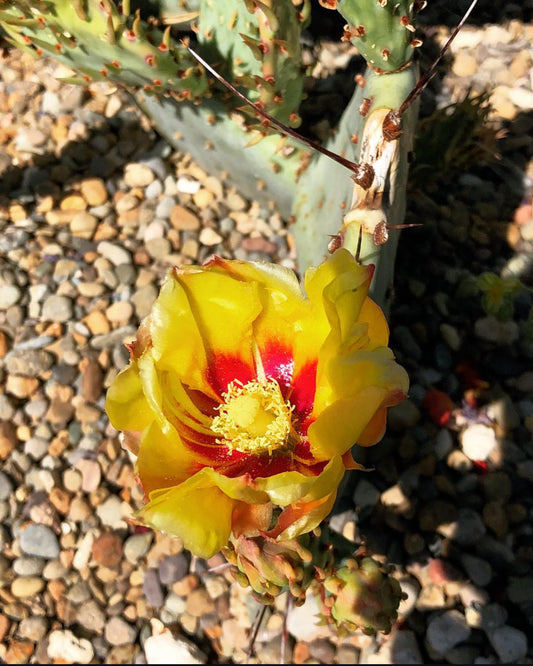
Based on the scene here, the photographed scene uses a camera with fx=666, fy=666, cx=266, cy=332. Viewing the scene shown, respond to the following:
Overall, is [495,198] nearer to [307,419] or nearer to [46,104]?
[307,419]

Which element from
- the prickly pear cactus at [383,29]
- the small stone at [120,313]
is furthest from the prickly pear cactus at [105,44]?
the small stone at [120,313]

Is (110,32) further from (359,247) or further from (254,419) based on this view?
(254,419)

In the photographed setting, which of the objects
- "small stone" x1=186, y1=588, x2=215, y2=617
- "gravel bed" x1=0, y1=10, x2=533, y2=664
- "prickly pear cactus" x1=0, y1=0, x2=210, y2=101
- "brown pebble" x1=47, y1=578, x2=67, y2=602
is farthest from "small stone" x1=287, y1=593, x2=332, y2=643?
"prickly pear cactus" x1=0, y1=0, x2=210, y2=101

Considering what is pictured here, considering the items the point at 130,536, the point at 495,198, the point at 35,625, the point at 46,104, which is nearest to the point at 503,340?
the point at 495,198

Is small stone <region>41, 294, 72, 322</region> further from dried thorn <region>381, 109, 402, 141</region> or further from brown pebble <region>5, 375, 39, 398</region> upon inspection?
dried thorn <region>381, 109, 402, 141</region>

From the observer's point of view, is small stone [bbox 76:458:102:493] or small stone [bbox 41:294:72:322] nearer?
small stone [bbox 76:458:102:493]

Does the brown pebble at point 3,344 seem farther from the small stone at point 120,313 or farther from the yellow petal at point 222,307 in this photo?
the yellow petal at point 222,307

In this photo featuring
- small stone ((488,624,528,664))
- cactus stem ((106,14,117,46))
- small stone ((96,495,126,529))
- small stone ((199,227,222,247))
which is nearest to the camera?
cactus stem ((106,14,117,46))
